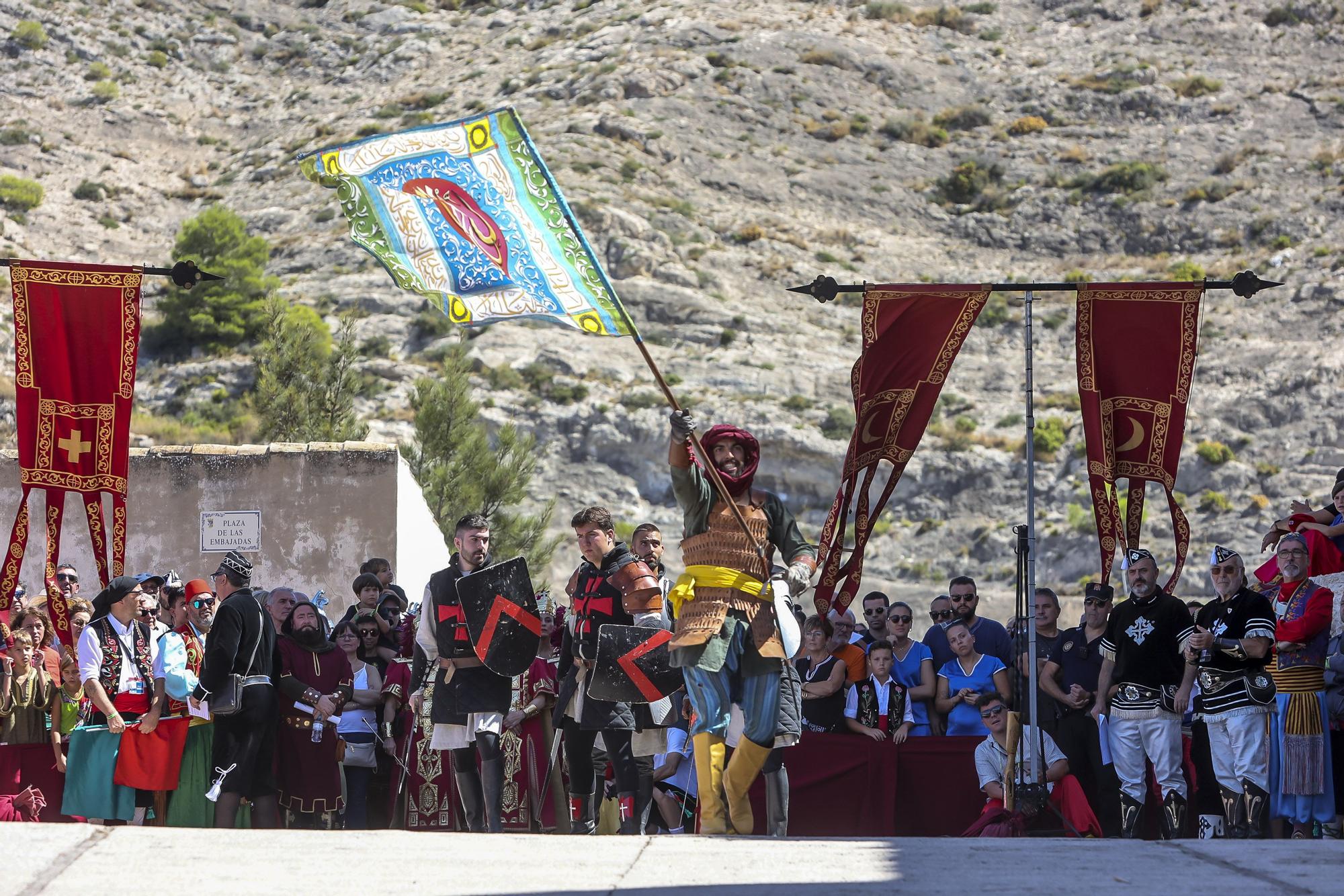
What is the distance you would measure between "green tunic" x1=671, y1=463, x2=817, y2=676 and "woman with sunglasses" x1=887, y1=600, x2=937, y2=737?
9.06 feet

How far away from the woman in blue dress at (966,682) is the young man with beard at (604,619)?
2380 millimetres

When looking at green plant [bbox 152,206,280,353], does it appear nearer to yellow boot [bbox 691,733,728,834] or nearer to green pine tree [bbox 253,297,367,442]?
green pine tree [bbox 253,297,367,442]

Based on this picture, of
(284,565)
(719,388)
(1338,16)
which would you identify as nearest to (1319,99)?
(1338,16)

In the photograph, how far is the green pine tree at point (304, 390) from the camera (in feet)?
104

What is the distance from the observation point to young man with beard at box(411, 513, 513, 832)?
27.8 ft

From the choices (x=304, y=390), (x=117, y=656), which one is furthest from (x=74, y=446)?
(x=304, y=390)

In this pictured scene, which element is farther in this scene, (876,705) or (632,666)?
(876,705)

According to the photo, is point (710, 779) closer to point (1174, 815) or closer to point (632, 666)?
point (632, 666)

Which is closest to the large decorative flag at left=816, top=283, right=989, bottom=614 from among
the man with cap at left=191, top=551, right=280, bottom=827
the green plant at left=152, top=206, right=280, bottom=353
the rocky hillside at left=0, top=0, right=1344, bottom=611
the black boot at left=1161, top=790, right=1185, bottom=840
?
the black boot at left=1161, top=790, right=1185, bottom=840

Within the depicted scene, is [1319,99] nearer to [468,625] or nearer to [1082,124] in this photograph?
[1082,124]

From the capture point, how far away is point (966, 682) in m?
10.1

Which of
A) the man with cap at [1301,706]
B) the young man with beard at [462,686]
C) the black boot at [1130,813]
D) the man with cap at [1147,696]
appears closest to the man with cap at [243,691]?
the young man with beard at [462,686]

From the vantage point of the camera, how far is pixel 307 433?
31141mm

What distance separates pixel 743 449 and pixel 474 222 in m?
2.09
